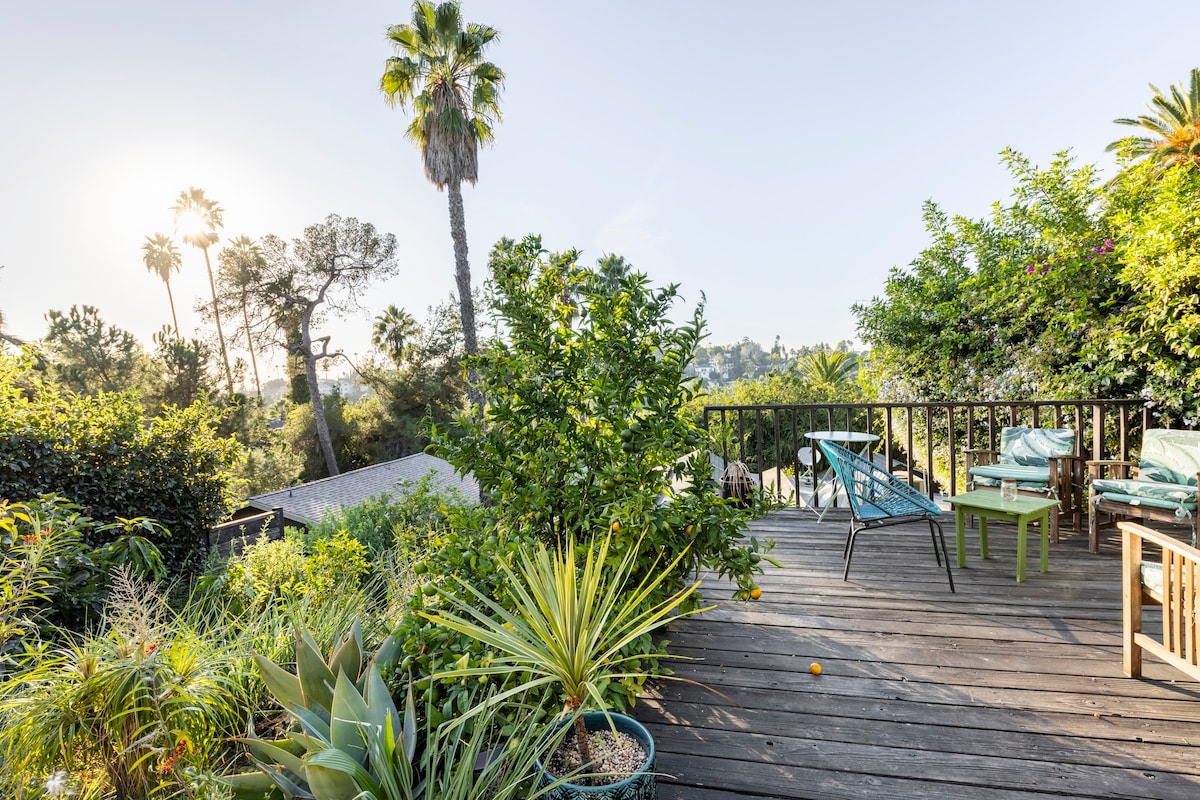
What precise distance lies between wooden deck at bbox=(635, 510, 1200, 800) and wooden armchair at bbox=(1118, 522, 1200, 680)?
17 cm

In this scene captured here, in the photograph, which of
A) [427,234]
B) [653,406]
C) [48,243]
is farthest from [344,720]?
[427,234]

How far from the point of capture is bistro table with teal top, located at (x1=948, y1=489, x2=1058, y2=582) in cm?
294

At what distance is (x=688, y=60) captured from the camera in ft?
25.5

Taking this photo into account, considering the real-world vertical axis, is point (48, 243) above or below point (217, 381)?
above

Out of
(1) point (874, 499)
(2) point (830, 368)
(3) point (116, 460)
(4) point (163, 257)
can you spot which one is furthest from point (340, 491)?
(4) point (163, 257)

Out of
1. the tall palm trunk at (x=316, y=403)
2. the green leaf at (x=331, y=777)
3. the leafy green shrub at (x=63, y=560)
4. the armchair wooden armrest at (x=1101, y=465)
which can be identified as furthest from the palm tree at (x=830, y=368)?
the green leaf at (x=331, y=777)

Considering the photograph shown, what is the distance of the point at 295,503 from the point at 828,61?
46.3 feet

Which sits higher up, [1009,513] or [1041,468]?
[1009,513]

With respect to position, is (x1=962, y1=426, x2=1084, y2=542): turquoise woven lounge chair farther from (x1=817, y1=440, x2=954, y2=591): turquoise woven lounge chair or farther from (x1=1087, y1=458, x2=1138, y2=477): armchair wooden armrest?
(x1=817, y1=440, x2=954, y2=591): turquoise woven lounge chair

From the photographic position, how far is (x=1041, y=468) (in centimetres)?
416

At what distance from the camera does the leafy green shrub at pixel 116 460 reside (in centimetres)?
410

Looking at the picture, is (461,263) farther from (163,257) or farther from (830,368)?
(163,257)

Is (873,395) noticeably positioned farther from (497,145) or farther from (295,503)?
(295,503)

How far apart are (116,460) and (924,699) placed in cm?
630
